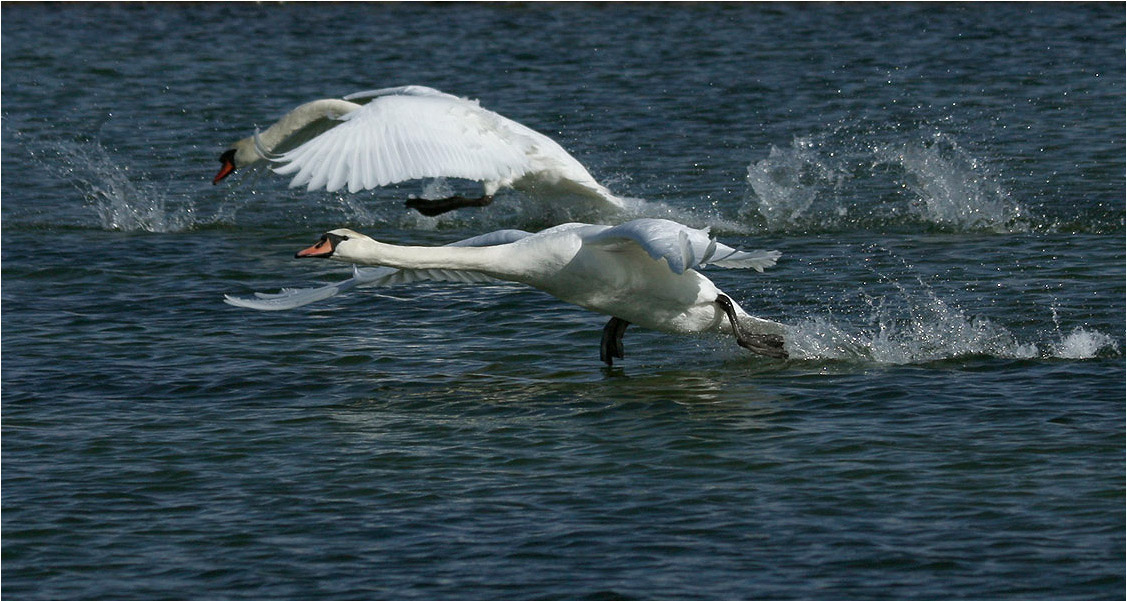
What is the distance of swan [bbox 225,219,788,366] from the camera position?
8.68 meters

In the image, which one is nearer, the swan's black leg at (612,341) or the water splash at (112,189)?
the swan's black leg at (612,341)

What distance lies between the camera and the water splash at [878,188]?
13.5m

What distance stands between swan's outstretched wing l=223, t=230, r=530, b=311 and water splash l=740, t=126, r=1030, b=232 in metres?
4.38

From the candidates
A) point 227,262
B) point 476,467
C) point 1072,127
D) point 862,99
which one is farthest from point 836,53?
point 476,467

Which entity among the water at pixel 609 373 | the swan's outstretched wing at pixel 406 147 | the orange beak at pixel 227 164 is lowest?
the water at pixel 609 373

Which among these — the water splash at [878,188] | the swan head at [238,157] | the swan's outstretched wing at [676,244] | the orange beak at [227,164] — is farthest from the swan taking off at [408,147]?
the water splash at [878,188]

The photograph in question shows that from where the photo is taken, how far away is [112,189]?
50.3ft

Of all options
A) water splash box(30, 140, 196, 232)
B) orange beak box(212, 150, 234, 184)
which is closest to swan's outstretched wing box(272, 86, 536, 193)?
orange beak box(212, 150, 234, 184)

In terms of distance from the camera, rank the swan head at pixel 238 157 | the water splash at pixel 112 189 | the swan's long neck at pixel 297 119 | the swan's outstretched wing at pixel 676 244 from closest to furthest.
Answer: the swan's outstretched wing at pixel 676 244 < the swan's long neck at pixel 297 119 < the swan head at pixel 238 157 < the water splash at pixel 112 189

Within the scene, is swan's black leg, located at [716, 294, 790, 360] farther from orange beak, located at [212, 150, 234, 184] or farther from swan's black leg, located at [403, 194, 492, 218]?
orange beak, located at [212, 150, 234, 184]

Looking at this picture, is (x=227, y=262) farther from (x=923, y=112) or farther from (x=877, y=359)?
(x=923, y=112)

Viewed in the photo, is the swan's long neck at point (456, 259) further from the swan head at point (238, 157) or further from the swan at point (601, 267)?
the swan head at point (238, 157)

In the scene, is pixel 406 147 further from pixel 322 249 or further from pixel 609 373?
pixel 609 373

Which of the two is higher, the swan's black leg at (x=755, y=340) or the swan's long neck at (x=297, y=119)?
the swan's long neck at (x=297, y=119)
